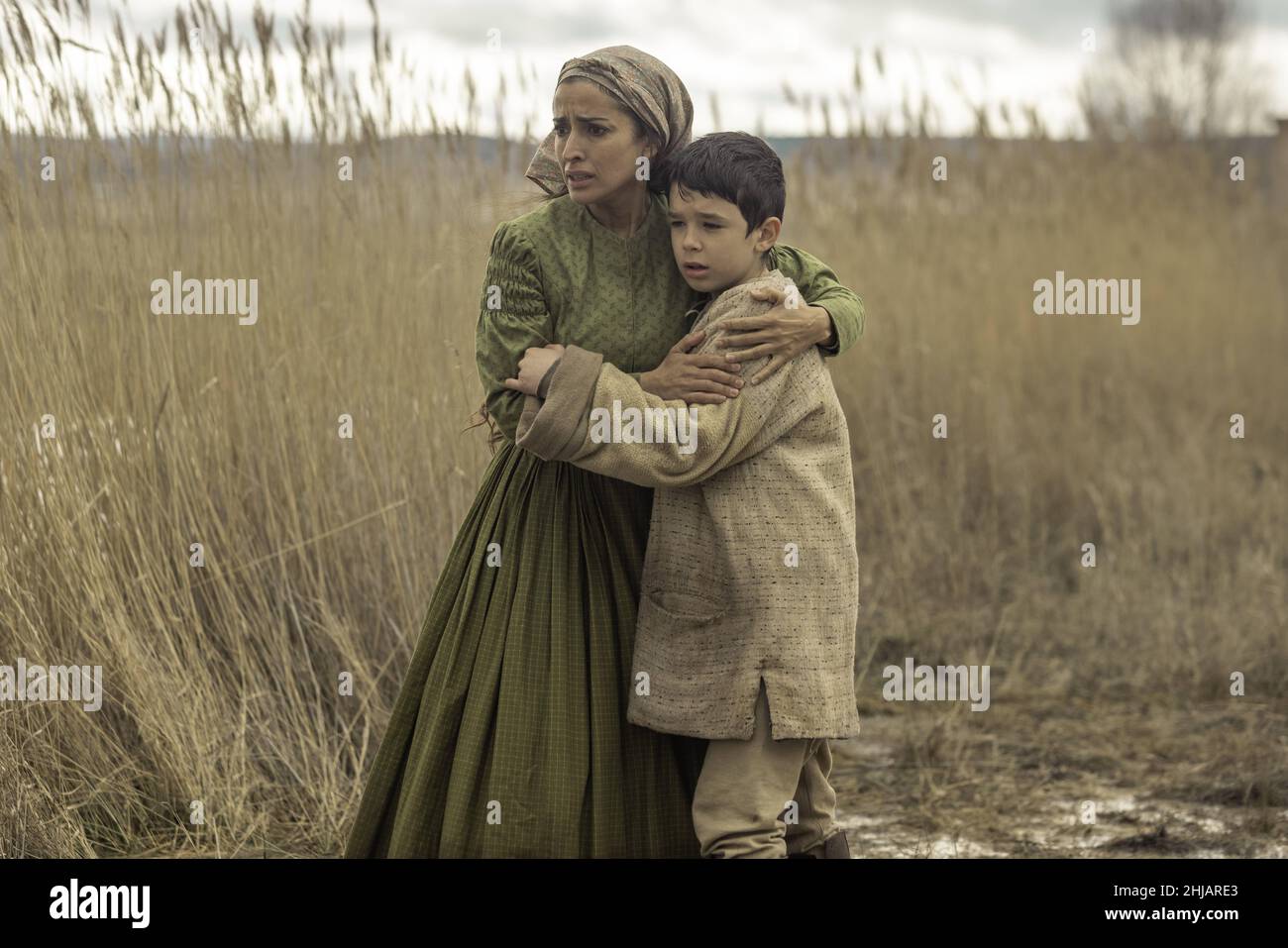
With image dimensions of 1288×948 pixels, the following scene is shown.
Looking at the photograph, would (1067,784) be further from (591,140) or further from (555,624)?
(591,140)

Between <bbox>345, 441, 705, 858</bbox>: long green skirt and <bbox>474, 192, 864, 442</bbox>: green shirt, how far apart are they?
0.56 ft

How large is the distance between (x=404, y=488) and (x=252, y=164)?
88cm

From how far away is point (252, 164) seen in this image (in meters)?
3.41

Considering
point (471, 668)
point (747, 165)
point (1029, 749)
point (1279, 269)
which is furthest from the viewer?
point (1279, 269)

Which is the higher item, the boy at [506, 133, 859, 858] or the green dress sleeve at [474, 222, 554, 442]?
the green dress sleeve at [474, 222, 554, 442]

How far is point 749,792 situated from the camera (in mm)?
2119

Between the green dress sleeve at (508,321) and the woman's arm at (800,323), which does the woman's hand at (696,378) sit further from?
the green dress sleeve at (508,321)

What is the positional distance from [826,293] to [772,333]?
0.79 feet

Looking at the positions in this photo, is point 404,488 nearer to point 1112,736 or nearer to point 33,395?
point 33,395

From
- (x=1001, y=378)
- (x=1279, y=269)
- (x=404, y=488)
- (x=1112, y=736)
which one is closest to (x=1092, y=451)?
(x=1001, y=378)

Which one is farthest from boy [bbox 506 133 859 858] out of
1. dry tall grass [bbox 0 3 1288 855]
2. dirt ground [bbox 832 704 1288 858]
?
dirt ground [bbox 832 704 1288 858]

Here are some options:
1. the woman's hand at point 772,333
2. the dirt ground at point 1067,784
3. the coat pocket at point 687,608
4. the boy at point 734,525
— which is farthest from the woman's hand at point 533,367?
the dirt ground at point 1067,784

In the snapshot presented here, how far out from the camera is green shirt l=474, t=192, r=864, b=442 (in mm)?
2176

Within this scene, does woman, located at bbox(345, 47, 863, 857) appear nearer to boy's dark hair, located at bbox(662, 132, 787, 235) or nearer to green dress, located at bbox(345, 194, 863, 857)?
green dress, located at bbox(345, 194, 863, 857)
